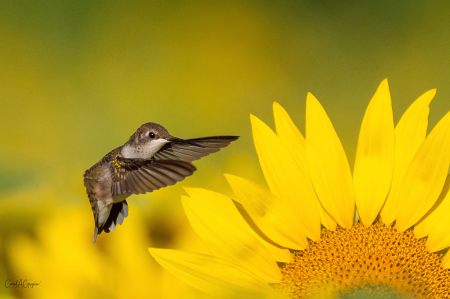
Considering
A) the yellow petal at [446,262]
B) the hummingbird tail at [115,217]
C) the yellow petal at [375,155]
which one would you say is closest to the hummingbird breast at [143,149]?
the hummingbird tail at [115,217]

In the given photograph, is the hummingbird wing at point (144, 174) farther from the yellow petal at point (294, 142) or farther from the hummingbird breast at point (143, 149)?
the yellow petal at point (294, 142)

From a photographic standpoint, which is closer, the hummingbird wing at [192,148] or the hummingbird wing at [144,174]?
the hummingbird wing at [144,174]

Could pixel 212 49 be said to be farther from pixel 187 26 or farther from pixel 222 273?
pixel 222 273

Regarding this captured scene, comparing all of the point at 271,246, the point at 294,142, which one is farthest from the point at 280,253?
the point at 294,142

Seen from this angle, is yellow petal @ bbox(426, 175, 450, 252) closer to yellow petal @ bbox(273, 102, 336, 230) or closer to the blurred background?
yellow petal @ bbox(273, 102, 336, 230)

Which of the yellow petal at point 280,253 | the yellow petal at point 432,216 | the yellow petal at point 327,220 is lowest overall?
the yellow petal at point 280,253

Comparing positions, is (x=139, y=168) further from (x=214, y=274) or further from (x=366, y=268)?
(x=366, y=268)

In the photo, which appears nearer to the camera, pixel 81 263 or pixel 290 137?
pixel 290 137
